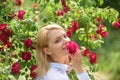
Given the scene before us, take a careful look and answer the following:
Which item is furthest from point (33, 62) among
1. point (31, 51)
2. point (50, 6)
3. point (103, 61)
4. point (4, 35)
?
point (103, 61)

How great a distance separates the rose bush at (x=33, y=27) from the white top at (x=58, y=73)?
0.94 feet

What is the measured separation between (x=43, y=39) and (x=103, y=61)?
7.63 m

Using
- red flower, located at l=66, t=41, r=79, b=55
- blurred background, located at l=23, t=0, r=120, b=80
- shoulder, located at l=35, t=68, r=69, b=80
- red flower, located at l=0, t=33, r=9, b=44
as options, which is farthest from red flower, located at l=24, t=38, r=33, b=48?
blurred background, located at l=23, t=0, r=120, b=80

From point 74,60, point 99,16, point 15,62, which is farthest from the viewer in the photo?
point 99,16

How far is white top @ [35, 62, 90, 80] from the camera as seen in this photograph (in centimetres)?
322

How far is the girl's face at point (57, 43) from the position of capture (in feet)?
10.6

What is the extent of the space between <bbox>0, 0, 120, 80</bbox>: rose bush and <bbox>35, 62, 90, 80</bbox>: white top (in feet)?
0.94

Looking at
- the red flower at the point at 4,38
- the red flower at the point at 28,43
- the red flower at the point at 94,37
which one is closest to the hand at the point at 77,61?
the red flower at the point at 28,43

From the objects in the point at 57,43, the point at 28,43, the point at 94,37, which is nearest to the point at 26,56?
the point at 28,43

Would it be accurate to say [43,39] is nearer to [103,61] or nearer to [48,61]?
[48,61]

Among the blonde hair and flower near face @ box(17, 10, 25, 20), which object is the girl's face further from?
flower near face @ box(17, 10, 25, 20)

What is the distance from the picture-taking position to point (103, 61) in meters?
10.9

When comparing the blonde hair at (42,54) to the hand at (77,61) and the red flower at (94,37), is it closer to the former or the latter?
the hand at (77,61)

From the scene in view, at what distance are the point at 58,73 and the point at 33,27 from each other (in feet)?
1.97
